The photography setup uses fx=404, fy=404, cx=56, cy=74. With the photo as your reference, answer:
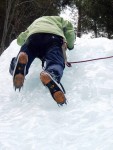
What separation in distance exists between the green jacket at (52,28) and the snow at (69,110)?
347mm

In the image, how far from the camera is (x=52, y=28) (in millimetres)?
4664

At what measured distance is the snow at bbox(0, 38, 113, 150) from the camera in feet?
11.2

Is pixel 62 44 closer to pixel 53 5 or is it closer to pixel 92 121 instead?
pixel 92 121

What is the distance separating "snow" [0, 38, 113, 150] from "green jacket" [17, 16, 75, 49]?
35cm

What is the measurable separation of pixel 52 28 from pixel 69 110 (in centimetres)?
110

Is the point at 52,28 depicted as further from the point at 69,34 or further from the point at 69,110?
the point at 69,110

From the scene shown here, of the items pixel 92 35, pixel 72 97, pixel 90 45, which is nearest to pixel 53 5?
pixel 92 35

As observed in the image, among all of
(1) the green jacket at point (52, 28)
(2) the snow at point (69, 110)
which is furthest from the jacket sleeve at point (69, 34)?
(2) the snow at point (69, 110)

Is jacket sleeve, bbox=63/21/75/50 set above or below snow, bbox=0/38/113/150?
above

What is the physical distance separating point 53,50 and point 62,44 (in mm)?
179

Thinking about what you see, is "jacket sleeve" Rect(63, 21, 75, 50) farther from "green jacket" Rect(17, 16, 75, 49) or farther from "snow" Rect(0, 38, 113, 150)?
"snow" Rect(0, 38, 113, 150)

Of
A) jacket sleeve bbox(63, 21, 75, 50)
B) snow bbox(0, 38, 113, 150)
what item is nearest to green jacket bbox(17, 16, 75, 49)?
jacket sleeve bbox(63, 21, 75, 50)

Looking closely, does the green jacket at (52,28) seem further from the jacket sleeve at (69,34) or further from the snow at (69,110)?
the snow at (69,110)

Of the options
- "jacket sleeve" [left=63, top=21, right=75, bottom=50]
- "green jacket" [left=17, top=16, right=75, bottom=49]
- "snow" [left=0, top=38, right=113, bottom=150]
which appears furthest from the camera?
"jacket sleeve" [left=63, top=21, right=75, bottom=50]
